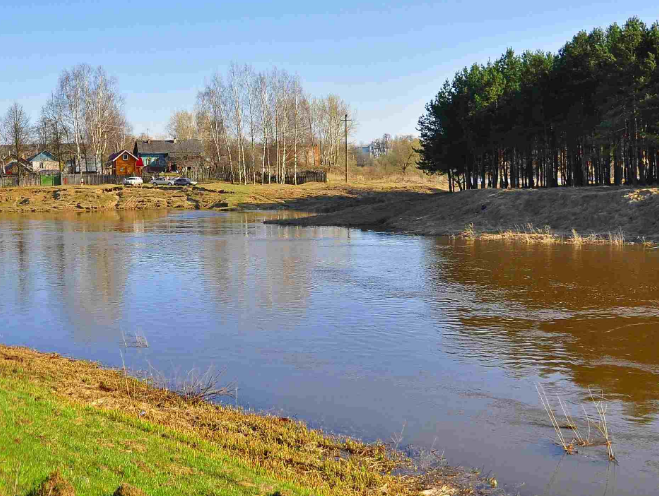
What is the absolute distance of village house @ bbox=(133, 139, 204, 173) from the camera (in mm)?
117375

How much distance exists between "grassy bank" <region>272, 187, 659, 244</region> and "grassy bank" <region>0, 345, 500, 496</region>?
1219 inches

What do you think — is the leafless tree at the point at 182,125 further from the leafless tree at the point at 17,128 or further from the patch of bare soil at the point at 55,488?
the patch of bare soil at the point at 55,488

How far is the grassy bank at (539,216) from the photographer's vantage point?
3928 cm

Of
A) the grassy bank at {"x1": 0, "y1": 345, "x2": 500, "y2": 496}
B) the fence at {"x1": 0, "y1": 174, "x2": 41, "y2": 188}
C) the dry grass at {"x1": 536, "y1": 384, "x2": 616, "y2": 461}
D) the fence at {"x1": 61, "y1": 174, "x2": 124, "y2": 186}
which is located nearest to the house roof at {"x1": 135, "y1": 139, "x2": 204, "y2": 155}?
the fence at {"x1": 61, "y1": 174, "x2": 124, "y2": 186}

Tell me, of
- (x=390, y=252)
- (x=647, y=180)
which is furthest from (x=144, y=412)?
(x=647, y=180)

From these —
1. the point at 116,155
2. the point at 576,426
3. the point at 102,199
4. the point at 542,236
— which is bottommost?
the point at 576,426

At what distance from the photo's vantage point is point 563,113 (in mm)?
54625

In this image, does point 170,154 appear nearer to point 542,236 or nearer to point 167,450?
point 542,236

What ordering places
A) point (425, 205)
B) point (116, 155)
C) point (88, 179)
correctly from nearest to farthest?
point (425, 205) < point (88, 179) < point (116, 155)

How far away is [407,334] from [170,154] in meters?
107

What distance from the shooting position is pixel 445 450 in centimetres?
980

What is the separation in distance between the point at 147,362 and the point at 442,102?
191 feet

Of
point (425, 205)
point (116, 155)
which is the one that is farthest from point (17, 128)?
point (425, 205)

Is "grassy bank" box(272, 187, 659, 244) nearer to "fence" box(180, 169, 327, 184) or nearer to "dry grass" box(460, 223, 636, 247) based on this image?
"dry grass" box(460, 223, 636, 247)
